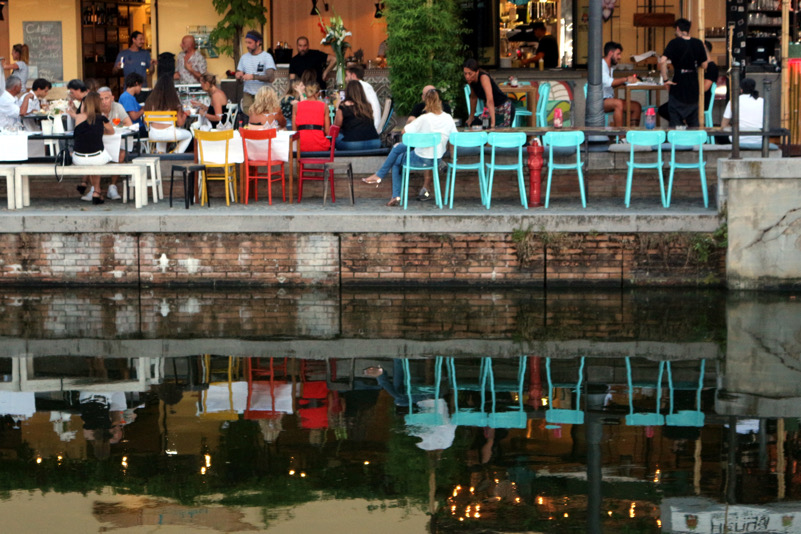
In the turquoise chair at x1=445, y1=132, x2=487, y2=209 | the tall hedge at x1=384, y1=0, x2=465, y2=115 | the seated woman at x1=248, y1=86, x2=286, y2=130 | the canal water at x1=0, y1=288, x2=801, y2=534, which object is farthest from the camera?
the tall hedge at x1=384, y1=0, x2=465, y2=115

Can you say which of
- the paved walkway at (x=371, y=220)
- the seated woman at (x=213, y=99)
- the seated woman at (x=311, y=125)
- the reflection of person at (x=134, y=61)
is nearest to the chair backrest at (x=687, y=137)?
the paved walkway at (x=371, y=220)

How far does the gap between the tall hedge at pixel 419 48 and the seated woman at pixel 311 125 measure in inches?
98.3

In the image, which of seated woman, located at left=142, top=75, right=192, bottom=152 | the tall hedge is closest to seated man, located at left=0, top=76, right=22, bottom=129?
seated woman, located at left=142, top=75, right=192, bottom=152

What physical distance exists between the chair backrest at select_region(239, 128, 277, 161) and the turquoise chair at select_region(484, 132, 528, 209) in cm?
225

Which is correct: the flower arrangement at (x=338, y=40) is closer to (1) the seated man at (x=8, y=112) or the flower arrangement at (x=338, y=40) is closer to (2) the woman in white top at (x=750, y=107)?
(1) the seated man at (x=8, y=112)

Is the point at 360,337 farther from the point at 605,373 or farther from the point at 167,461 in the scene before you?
the point at 167,461

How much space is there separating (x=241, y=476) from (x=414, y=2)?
1011cm

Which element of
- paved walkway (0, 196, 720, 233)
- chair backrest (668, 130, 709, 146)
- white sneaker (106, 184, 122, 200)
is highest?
chair backrest (668, 130, 709, 146)

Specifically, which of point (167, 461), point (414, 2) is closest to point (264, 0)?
point (414, 2)

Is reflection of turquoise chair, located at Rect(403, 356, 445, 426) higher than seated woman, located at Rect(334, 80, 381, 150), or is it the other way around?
seated woman, located at Rect(334, 80, 381, 150)

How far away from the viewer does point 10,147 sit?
40.7 ft

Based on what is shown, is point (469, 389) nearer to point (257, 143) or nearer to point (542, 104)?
point (257, 143)

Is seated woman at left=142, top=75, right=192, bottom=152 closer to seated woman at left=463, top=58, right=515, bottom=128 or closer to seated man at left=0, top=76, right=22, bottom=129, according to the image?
seated man at left=0, top=76, right=22, bottom=129

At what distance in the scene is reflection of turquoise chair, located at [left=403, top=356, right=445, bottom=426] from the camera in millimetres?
7105
